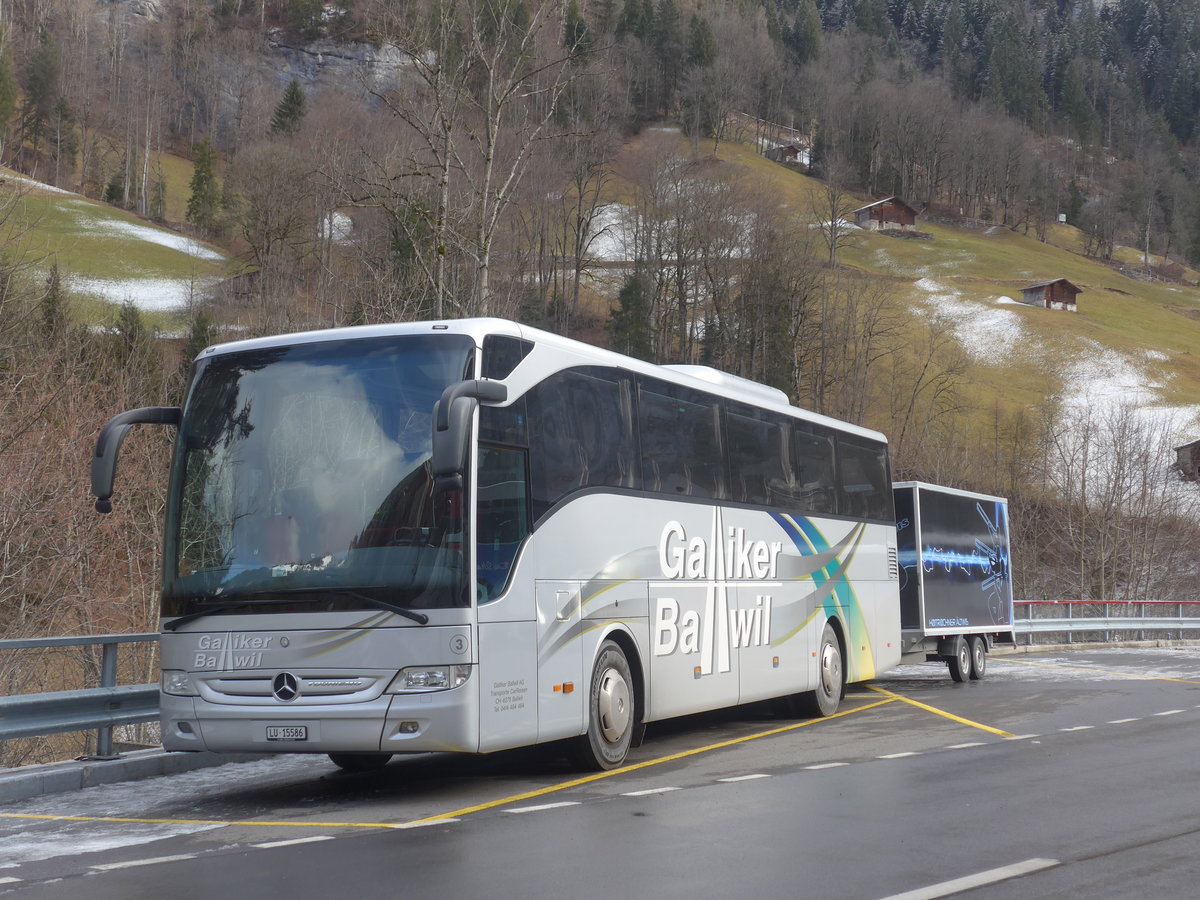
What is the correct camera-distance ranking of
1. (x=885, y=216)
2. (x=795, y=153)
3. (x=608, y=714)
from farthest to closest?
(x=795, y=153)
(x=885, y=216)
(x=608, y=714)

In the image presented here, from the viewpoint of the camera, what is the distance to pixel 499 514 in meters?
9.79

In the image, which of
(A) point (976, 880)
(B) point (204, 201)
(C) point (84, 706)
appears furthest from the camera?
(B) point (204, 201)

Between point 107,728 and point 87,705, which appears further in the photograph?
point 107,728

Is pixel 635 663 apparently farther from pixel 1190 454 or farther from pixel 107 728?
pixel 1190 454

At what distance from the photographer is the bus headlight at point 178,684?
9.80 meters

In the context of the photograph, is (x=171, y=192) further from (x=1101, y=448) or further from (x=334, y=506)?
(x=334, y=506)

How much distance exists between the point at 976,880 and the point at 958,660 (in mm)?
16263

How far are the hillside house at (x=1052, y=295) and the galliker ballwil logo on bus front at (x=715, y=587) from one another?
10066cm

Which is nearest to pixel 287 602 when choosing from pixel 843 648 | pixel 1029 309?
pixel 843 648

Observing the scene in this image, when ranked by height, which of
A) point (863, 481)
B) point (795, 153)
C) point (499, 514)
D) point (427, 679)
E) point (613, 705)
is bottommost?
point (613, 705)

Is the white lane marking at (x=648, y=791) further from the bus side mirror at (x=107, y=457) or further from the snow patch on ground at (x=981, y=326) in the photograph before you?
the snow patch on ground at (x=981, y=326)

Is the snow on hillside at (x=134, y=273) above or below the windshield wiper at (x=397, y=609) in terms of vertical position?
above

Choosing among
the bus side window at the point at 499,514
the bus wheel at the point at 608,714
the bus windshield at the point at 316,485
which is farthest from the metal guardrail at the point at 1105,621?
the bus windshield at the point at 316,485

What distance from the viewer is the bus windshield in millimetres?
9367
